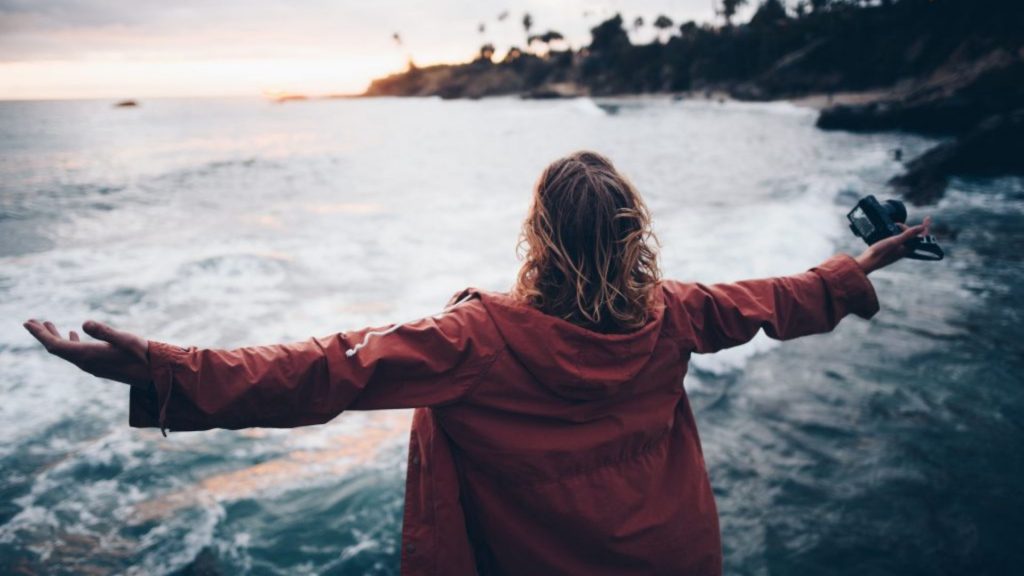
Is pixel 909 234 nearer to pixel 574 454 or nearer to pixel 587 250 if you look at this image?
pixel 587 250

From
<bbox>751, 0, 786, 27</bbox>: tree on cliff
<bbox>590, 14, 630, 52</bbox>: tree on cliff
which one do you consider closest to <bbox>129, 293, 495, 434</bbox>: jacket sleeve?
<bbox>751, 0, 786, 27</bbox>: tree on cliff

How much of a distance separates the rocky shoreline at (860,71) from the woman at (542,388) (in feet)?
50.6

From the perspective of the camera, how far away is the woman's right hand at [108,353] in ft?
4.37

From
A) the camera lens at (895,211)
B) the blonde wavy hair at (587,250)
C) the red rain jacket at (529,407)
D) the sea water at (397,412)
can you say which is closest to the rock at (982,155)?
the sea water at (397,412)

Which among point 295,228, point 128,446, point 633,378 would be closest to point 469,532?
point 633,378

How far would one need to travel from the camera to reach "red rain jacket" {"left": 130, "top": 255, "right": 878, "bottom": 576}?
4.64 ft

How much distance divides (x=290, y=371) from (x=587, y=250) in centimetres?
88

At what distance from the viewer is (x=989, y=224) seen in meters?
11.1

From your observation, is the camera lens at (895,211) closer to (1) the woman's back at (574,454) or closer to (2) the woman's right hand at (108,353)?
(1) the woman's back at (574,454)

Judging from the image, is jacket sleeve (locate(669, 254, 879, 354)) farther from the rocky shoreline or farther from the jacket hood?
the rocky shoreline

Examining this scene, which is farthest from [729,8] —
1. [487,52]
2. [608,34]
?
[487,52]

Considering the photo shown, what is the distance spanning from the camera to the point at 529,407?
1.62 metres

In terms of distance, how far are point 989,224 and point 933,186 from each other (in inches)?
145

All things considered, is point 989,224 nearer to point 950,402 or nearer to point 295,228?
point 950,402
